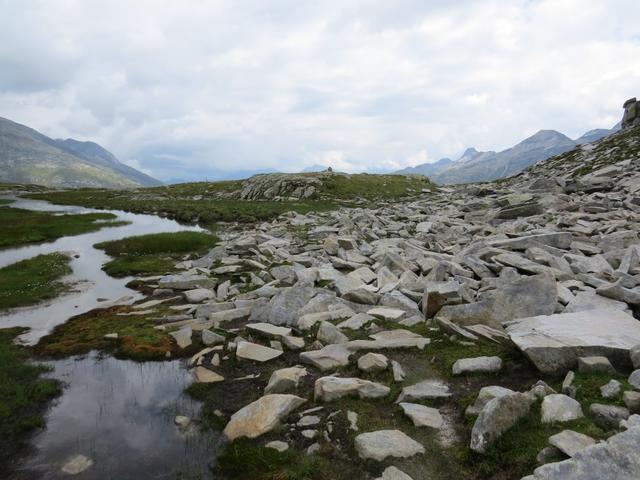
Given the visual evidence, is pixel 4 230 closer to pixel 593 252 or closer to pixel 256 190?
pixel 256 190

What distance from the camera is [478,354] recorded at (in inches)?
428

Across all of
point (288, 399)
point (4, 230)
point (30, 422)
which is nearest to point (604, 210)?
point (288, 399)

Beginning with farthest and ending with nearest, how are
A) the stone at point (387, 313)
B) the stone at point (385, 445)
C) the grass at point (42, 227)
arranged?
the grass at point (42, 227) < the stone at point (387, 313) < the stone at point (385, 445)

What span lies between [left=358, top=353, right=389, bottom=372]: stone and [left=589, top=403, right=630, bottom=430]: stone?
4945 mm

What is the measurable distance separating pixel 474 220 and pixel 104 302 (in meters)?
27.8

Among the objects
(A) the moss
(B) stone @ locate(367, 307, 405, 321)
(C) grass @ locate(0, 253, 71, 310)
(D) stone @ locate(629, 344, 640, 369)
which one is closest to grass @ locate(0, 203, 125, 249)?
(C) grass @ locate(0, 253, 71, 310)

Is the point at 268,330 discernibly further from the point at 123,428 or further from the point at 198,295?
the point at 198,295

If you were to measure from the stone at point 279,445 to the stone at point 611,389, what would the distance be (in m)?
6.35

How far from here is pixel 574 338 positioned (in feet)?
30.6

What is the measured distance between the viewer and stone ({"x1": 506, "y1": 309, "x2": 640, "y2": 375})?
29.3 ft

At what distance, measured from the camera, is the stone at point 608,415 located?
688 cm

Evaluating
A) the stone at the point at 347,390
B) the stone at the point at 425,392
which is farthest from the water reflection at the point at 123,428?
the stone at the point at 425,392

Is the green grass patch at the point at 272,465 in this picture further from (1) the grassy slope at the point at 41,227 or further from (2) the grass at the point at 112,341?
(1) the grassy slope at the point at 41,227

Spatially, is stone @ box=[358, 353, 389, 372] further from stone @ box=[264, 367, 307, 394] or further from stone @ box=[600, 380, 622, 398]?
stone @ box=[600, 380, 622, 398]
